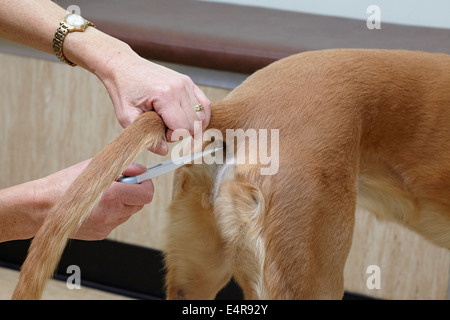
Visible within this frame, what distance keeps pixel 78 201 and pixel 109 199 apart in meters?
0.23

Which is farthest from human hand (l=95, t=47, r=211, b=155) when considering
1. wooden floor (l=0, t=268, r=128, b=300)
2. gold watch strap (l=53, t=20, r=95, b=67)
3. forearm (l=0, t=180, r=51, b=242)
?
wooden floor (l=0, t=268, r=128, b=300)

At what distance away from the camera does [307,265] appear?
0.98m

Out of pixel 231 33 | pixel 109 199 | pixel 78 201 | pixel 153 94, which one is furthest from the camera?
pixel 231 33

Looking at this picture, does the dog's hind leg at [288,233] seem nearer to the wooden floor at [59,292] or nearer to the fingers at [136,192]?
the fingers at [136,192]

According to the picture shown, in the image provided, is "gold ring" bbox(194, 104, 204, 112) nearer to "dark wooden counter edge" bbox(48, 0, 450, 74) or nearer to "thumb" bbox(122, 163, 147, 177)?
"thumb" bbox(122, 163, 147, 177)

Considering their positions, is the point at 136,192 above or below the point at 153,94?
below

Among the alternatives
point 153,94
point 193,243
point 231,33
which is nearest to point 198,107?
point 153,94

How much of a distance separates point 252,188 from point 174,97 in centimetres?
18

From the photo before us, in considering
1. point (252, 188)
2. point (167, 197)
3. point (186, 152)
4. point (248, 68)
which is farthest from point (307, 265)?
point (167, 197)

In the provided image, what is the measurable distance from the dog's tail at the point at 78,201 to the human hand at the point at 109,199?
11 centimetres

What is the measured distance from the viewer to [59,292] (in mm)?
1851

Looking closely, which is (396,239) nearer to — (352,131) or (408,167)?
(408,167)

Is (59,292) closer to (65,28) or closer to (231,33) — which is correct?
(231,33)

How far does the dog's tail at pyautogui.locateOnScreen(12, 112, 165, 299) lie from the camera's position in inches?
29.5
